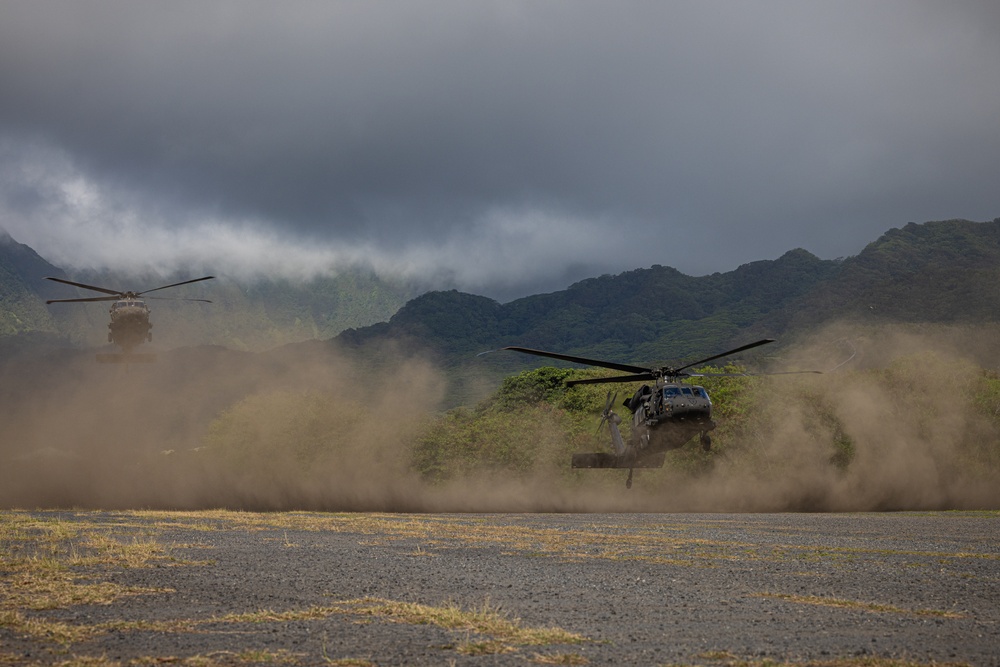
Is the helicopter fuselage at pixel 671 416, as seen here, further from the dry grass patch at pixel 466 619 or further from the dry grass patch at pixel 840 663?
the dry grass patch at pixel 840 663

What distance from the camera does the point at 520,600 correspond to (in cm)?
1822

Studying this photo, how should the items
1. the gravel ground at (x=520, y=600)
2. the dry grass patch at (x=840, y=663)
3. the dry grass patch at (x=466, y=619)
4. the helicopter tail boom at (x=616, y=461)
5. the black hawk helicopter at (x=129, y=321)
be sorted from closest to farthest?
the dry grass patch at (x=840, y=663) → the gravel ground at (x=520, y=600) → the dry grass patch at (x=466, y=619) → the helicopter tail boom at (x=616, y=461) → the black hawk helicopter at (x=129, y=321)

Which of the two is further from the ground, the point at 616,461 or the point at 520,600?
the point at 616,461

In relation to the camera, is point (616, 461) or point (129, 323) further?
point (129, 323)

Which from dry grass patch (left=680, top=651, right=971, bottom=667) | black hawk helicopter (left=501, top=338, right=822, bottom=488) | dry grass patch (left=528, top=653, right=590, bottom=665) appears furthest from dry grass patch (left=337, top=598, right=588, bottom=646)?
black hawk helicopter (left=501, top=338, right=822, bottom=488)

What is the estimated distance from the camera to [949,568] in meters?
25.1

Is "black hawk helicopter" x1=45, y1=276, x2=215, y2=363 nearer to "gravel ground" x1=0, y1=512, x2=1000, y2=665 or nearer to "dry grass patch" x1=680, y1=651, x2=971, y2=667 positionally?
"gravel ground" x1=0, y1=512, x2=1000, y2=665

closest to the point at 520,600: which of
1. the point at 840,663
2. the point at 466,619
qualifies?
the point at 466,619

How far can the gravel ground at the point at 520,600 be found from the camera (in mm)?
12836

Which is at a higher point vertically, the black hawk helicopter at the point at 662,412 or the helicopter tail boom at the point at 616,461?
the black hawk helicopter at the point at 662,412

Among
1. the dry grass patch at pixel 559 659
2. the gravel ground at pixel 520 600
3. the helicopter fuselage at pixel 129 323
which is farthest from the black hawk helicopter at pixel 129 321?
the dry grass patch at pixel 559 659

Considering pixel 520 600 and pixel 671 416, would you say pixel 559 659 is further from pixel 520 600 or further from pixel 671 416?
pixel 671 416

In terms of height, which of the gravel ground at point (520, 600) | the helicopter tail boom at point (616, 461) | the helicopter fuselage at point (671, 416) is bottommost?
the gravel ground at point (520, 600)

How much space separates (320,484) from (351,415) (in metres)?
10.1
